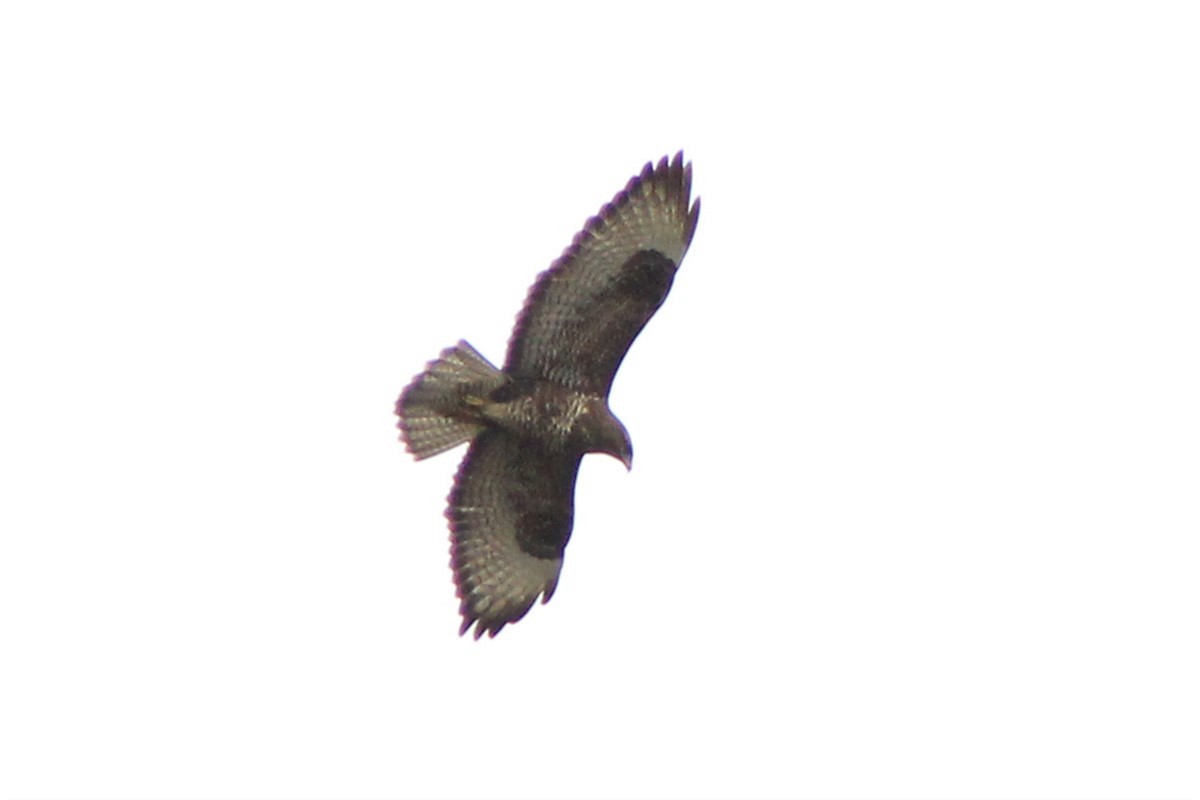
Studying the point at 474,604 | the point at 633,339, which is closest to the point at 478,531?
the point at 474,604

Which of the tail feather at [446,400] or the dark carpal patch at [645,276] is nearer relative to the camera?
the dark carpal patch at [645,276]

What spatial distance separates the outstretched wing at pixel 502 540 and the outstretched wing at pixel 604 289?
2.55ft

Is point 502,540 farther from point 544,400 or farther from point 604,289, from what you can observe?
point 604,289

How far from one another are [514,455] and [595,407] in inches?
25.3

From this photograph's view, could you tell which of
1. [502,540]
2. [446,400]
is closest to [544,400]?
[446,400]

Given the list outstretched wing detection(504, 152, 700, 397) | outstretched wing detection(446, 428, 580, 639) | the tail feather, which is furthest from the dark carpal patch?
outstretched wing detection(446, 428, 580, 639)

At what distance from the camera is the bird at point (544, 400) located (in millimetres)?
12789

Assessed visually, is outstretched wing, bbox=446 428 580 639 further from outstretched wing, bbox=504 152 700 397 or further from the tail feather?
outstretched wing, bbox=504 152 700 397

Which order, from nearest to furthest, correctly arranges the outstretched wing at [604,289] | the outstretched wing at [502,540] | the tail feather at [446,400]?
the outstretched wing at [604,289]
the tail feather at [446,400]
the outstretched wing at [502,540]

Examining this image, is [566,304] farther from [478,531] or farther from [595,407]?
[478,531]

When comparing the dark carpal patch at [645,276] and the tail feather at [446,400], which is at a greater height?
the dark carpal patch at [645,276]

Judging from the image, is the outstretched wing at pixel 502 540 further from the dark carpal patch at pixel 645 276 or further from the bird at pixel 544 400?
the dark carpal patch at pixel 645 276

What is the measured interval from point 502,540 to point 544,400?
100cm

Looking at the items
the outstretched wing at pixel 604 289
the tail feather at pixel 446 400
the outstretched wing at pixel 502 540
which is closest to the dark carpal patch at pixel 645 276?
the outstretched wing at pixel 604 289
